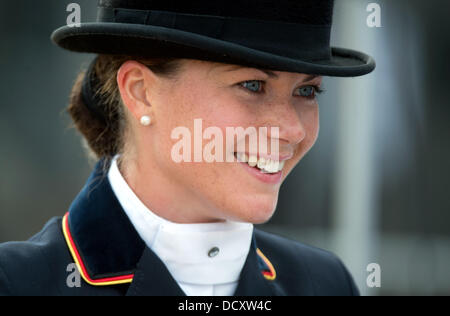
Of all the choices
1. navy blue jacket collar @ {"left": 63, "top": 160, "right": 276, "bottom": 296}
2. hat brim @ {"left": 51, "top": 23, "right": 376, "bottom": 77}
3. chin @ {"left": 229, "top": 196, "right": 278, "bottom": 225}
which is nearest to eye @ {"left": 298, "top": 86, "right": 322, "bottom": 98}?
hat brim @ {"left": 51, "top": 23, "right": 376, "bottom": 77}

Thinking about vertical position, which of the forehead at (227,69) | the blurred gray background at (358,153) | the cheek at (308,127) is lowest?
the blurred gray background at (358,153)

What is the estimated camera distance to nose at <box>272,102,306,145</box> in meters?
1.98

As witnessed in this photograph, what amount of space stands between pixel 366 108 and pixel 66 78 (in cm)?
266

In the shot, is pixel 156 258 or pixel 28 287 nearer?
pixel 28 287

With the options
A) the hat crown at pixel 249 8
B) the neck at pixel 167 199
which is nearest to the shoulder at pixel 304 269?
the neck at pixel 167 199

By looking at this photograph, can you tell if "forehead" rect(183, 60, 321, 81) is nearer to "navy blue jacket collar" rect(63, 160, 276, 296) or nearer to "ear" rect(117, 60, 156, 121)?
"ear" rect(117, 60, 156, 121)

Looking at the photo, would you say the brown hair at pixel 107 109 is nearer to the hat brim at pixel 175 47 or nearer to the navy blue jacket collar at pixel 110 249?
the hat brim at pixel 175 47

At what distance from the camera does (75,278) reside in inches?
79.2

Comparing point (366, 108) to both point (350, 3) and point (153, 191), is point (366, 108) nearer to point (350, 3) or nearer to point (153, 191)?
point (350, 3)

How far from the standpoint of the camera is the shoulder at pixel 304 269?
2.49 m

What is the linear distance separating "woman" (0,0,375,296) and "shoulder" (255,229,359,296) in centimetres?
22

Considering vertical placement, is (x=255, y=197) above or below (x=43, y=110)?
above
